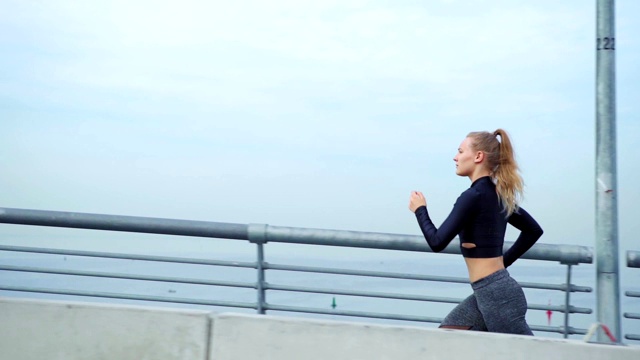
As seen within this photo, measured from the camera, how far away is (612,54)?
6.80 metres

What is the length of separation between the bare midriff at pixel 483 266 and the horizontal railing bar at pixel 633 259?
318 cm

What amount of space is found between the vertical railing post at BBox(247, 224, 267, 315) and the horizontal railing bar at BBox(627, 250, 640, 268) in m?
3.26

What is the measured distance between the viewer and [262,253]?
335 inches

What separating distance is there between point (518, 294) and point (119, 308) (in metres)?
2.28

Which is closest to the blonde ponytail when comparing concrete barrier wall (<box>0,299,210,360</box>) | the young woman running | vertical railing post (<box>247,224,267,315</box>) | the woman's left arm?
the young woman running

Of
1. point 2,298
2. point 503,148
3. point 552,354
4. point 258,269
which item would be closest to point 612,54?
point 503,148

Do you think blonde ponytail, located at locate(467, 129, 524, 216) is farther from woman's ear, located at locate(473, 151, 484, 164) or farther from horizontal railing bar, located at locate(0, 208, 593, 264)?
horizontal railing bar, located at locate(0, 208, 593, 264)

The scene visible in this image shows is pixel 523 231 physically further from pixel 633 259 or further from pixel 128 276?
pixel 128 276

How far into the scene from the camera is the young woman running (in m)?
5.19

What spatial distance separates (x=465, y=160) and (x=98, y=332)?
2.36m

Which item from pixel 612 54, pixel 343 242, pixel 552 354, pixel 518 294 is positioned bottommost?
pixel 552 354

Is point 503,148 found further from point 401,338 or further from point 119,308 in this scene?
point 119,308

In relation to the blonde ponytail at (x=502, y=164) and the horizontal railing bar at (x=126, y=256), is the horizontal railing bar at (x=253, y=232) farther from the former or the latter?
the blonde ponytail at (x=502, y=164)

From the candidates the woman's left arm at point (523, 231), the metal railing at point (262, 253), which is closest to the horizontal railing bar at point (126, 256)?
the metal railing at point (262, 253)
